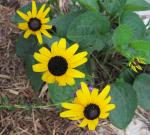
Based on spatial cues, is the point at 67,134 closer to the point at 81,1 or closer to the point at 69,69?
the point at 69,69

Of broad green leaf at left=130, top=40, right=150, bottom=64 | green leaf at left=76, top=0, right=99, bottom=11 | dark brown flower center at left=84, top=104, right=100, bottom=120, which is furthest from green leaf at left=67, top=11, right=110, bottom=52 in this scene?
dark brown flower center at left=84, top=104, right=100, bottom=120

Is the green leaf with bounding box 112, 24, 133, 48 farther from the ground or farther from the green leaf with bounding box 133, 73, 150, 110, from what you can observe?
the ground

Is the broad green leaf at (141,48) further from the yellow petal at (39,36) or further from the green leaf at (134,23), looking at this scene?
the yellow petal at (39,36)

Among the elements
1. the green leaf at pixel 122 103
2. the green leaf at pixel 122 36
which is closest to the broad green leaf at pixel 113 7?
the green leaf at pixel 122 36

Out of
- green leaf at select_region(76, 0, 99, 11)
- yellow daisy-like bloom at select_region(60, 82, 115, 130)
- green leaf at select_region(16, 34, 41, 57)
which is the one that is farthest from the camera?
green leaf at select_region(16, 34, 41, 57)

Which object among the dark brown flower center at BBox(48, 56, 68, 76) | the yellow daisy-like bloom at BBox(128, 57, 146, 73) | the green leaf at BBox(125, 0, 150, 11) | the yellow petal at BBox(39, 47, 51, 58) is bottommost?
the yellow daisy-like bloom at BBox(128, 57, 146, 73)

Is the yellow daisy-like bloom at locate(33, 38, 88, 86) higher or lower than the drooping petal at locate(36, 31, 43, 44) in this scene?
lower

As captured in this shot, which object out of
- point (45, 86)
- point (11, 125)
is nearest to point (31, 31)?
point (45, 86)
